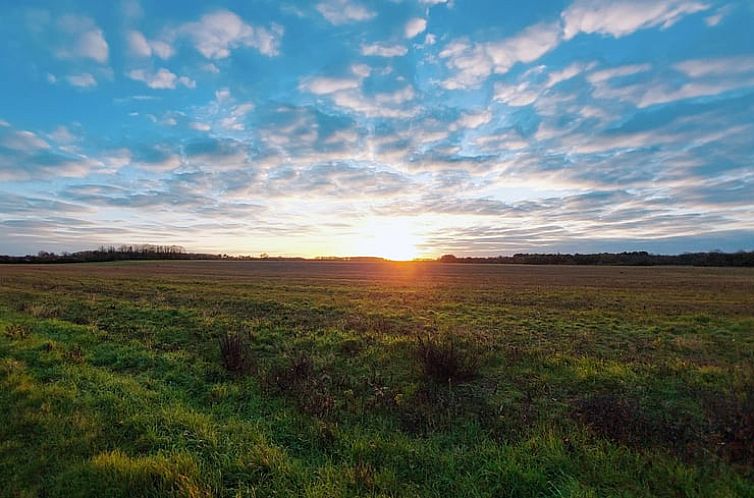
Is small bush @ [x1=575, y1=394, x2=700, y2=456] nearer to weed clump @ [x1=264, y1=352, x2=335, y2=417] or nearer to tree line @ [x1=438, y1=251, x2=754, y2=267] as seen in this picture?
weed clump @ [x1=264, y1=352, x2=335, y2=417]

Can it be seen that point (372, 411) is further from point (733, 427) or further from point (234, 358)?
point (733, 427)

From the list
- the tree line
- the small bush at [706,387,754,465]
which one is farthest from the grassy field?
the tree line

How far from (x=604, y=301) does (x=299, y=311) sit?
1799 cm

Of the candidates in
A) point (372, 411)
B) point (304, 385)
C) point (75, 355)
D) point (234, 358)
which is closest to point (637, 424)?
point (372, 411)

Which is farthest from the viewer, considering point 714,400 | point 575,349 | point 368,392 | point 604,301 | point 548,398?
point 604,301

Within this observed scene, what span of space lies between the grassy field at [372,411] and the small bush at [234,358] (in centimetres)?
5

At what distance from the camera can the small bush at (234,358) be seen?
9.94 meters

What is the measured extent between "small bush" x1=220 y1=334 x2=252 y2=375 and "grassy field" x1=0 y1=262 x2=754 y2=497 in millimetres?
50

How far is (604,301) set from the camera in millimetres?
24141

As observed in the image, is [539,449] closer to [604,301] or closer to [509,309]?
[509,309]

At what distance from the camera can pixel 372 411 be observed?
751cm

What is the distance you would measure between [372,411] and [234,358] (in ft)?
14.6

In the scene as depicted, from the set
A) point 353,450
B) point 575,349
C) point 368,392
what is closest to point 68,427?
point 353,450

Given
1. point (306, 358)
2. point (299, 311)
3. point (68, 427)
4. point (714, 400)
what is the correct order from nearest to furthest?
1. point (68, 427)
2. point (714, 400)
3. point (306, 358)
4. point (299, 311)
